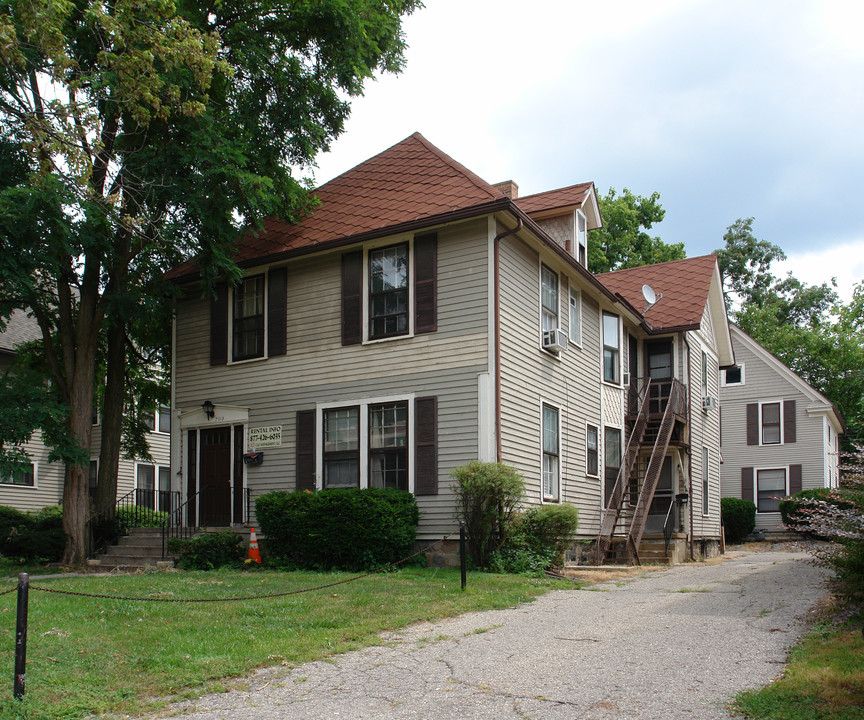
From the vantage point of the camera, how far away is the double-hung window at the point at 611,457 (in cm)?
1945

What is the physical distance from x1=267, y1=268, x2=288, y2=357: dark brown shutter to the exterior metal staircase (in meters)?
7.51

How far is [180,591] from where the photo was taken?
1115 cm

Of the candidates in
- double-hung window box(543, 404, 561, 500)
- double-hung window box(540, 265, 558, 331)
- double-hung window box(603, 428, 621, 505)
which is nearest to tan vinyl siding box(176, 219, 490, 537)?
double-hung window box(540, 265, 558, 331)

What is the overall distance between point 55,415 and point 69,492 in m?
2.27

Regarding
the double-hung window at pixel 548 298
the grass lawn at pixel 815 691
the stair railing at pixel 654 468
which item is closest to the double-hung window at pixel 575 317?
the double-hung window at pixel 548 298

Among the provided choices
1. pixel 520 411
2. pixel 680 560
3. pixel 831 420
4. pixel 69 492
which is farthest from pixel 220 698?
pixel 831 420

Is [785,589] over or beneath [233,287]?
beneath

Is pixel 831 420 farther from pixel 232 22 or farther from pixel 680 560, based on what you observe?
pixel 232 22

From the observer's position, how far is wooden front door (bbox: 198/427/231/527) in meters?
17.2

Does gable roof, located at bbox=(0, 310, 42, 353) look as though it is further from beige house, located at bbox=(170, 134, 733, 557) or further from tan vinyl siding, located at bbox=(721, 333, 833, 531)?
tan vinyl siding, located at bbox=(721, 333, 833, 531)

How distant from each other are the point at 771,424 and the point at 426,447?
24.2 m

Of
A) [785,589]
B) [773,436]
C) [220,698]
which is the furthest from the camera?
[773,436]

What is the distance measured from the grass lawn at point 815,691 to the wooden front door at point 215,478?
12.4 m

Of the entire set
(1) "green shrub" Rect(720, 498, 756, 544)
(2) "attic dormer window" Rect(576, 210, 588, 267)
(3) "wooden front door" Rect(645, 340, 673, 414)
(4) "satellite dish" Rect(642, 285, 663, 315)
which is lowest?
(1) "green shrub" Rect(720, 498, 756, 544)
